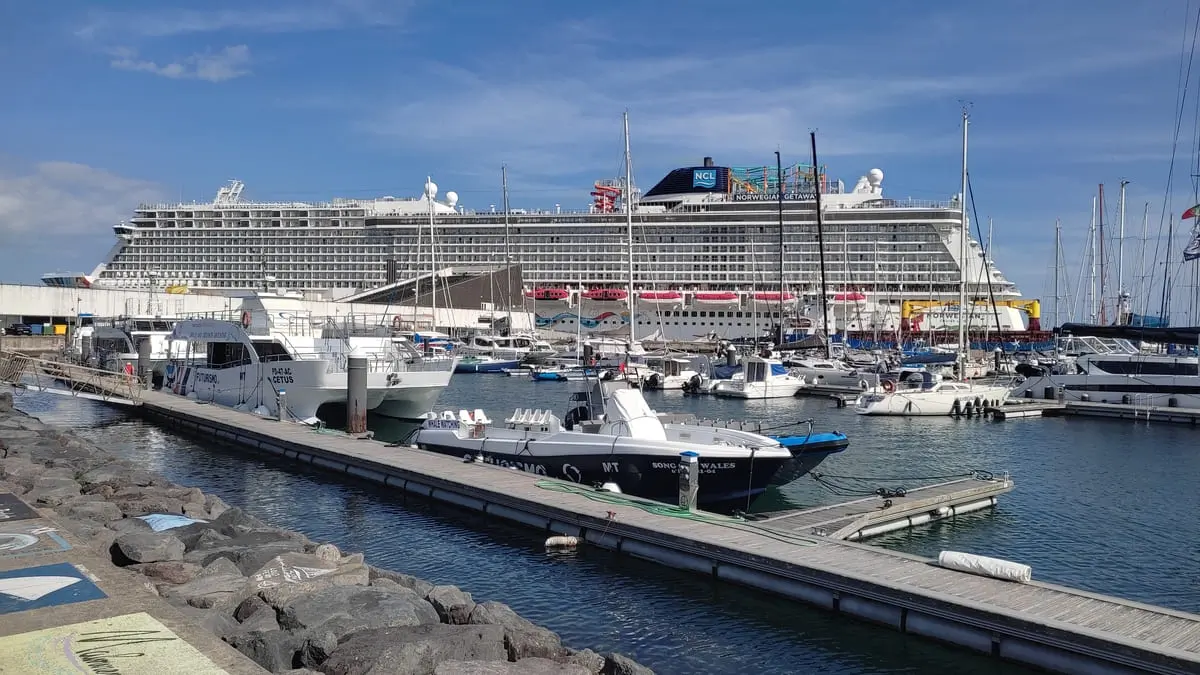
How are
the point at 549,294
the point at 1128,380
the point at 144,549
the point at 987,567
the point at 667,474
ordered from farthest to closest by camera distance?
the point at 549,294 < the point at 1128,380 < the point at 667,474 < the point at 987,567 < the point at 144,549

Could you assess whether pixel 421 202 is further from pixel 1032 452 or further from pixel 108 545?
pixel 108 545

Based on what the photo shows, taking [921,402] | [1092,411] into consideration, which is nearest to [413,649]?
[921,402]

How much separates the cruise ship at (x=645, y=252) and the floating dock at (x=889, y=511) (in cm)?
5929

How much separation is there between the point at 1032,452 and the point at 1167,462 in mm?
3480

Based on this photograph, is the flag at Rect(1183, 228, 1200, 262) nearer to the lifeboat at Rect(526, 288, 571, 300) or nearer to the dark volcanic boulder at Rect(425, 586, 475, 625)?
the dark volcanic boulder at Rect(425, 586, 475, 625)

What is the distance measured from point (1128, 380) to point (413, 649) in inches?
1591

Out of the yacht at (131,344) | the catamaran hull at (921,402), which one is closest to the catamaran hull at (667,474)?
the catamaran hull at (921,402)

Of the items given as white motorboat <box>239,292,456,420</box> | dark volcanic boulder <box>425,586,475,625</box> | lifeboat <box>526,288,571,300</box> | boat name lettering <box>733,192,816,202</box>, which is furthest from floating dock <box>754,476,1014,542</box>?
boat name lettering <box>733,192,816,202</box>

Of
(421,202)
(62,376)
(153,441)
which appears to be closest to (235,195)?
(421,202)

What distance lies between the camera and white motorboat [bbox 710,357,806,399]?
45.4 metres

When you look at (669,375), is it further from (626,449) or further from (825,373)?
(626,449)

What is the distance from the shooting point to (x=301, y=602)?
8586 millimetres

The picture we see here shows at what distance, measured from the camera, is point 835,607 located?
11.1 meters

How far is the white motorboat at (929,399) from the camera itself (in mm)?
37625
